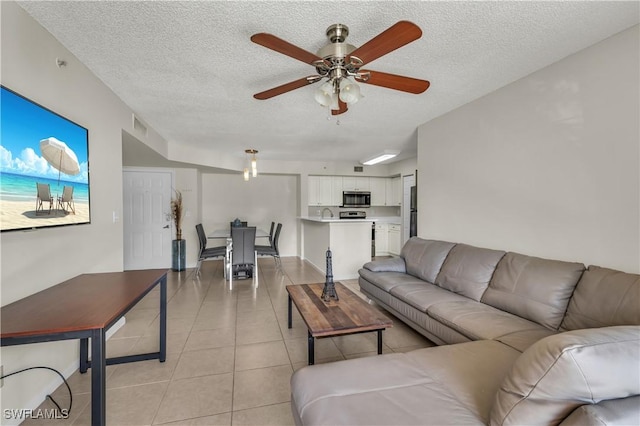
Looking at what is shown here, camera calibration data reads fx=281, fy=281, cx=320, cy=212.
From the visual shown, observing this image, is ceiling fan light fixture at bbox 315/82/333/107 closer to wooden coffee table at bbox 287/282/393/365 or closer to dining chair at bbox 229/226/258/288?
wooden coffee table at bbox 287/282/393/365

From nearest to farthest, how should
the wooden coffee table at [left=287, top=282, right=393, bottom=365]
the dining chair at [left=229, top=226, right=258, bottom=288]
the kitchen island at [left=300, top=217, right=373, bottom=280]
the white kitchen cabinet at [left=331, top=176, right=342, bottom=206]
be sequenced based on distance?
the wooden coffee table at [left=287, top=282, right=393, bottom=365] < the dining chair at [left=229, top=226, right=258, bottom=288] < the kitchen island at [left=300, top=217, right=373, bottom=280] < the white kitchen cabinet at [left=331, top=176, right=342, bottom=206]

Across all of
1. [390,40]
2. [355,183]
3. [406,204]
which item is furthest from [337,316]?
[355,183]

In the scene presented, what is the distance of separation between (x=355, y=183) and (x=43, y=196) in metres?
6.14

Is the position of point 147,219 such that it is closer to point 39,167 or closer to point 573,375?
point 39,167

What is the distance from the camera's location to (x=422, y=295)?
2.62m

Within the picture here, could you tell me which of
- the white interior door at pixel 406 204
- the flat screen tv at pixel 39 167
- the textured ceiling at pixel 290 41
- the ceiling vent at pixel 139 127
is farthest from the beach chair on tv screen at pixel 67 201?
the white interior door at pixel 406 204

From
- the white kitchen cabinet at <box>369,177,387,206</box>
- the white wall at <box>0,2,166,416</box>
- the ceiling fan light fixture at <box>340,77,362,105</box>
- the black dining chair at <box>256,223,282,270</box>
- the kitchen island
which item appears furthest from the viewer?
the white kitchen cabinet at <box>369,177,387,206</box>

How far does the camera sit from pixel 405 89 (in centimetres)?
207

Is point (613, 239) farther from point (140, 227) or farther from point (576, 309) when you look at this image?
point (140, 227)

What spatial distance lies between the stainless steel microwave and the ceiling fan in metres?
5.02

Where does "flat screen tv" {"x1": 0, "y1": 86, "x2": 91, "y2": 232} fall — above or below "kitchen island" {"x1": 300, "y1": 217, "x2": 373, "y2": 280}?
above

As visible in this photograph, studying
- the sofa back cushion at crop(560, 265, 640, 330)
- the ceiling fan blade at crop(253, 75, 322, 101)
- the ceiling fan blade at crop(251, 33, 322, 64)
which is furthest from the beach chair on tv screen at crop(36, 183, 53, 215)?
the sofa back cushion at crop(560, 265, 640, 330)

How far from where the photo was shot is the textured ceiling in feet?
5.48

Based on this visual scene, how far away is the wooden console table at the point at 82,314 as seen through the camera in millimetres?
1247
